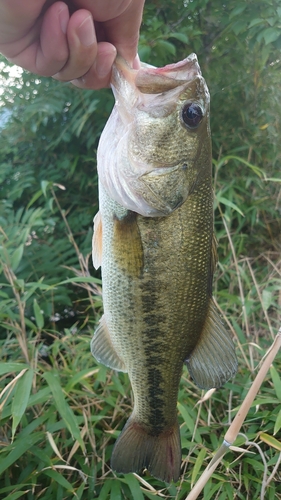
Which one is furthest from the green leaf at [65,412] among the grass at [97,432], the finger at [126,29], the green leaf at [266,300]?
the finger at [126,29]

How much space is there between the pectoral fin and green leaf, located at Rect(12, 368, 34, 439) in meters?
0.65

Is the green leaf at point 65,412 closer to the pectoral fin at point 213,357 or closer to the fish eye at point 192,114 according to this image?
the pectoral fin at point 213,357

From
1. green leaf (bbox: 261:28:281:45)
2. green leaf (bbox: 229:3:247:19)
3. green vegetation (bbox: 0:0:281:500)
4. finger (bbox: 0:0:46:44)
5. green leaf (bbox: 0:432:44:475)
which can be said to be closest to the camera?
finger (bbox: 0:0:46:44)

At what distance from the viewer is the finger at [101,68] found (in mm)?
1215

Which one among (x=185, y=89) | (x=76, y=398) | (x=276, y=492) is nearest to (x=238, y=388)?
(x=276, y=492)

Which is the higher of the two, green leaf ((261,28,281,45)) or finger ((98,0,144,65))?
finger ((98,0,144,65))

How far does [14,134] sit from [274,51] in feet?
8.74

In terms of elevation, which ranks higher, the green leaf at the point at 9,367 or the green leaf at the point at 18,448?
the green leaf at the point at 9,367

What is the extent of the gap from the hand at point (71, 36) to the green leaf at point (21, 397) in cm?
116

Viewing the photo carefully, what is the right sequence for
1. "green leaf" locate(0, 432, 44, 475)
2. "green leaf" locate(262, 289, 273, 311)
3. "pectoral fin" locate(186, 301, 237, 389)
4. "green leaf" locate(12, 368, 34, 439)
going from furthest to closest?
"green leaf" locate(262, 289, 273, 311) → "green leaf" locate(0, 432, 44, 475) → "green leaf" locate(12, 368, 34, 439) → "pectoral fin" locate(186, 301, 237, 389)

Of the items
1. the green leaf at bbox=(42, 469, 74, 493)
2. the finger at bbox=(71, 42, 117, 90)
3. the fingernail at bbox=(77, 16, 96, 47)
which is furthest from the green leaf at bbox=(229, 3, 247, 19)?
the green leaf at bbox=(42, 469, 74, 493)

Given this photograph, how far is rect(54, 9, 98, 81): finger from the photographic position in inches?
44.1

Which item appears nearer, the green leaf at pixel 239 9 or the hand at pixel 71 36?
the hand at pixel 71 36

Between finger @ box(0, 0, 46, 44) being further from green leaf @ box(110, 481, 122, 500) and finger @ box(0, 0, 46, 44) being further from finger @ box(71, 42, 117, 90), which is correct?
green leaf @ box(110, 481, 122, 500)
